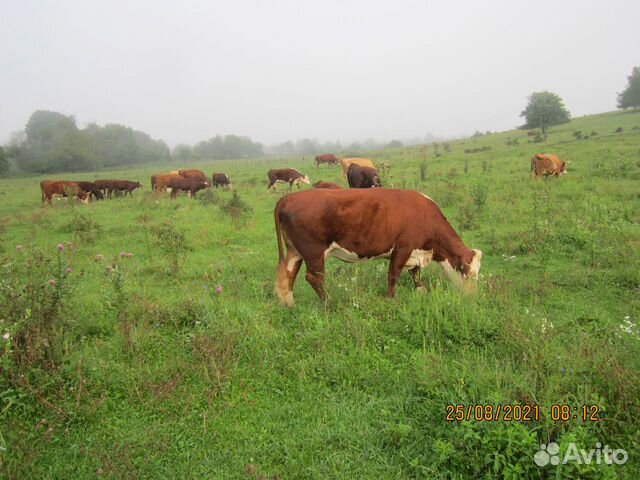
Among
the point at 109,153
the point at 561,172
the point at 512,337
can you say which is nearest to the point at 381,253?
the point at 512,337

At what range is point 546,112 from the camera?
138 ft

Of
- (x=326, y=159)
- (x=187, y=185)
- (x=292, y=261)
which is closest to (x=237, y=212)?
(x=292, y=261)

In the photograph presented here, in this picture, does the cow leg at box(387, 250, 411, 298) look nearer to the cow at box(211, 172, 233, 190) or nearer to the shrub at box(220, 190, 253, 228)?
the shrub at box(220, 190, 253, 228)

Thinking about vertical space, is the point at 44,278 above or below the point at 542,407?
above

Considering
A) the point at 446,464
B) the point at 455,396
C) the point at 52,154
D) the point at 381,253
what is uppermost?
the point at 52,154

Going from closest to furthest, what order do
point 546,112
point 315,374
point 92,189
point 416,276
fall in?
point 315,374 → point 416,276 → point 92,189 → point 546,112

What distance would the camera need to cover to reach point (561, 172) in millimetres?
15961

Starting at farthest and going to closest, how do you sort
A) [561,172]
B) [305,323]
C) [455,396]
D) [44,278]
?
[561,172], [305,323], [44,278], [455,396]

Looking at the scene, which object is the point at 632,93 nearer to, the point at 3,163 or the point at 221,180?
the point at 221,180

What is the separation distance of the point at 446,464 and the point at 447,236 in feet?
11.7

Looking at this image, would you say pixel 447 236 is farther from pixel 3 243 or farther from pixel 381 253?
pixel 3 243

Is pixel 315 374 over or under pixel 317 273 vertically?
under

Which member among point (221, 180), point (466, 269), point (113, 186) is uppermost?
point (113, 186)

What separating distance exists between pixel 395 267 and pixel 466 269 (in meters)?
1.04
